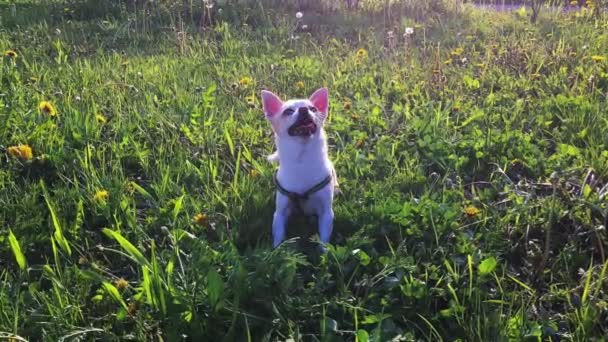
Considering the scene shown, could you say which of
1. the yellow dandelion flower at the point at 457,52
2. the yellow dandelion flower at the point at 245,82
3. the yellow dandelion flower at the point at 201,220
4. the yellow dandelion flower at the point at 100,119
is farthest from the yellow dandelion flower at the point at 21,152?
the yellow dandelion flower at the point at 457,52

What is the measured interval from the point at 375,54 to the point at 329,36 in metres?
0.92

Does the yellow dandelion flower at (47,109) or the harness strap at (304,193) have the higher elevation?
the yellow dandelion flower at (47,109)

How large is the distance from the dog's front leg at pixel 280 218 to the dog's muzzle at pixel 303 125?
28 cm

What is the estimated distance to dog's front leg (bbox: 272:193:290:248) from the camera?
2.38 m

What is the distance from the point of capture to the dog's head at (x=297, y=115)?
90.9 inches

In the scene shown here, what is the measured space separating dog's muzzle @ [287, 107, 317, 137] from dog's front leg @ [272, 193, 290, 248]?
0.93 feet

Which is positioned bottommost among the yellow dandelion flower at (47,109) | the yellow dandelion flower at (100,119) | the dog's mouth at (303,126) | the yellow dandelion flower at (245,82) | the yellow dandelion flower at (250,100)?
the yellow dandelion flower at (250,100)

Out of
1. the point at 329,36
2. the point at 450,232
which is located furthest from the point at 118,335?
the point at 329,36

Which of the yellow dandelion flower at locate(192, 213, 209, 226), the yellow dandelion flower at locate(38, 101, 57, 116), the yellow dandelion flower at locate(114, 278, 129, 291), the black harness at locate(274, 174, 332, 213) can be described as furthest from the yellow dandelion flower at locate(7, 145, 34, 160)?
the black harness at locate(274, 174, 332, 213)

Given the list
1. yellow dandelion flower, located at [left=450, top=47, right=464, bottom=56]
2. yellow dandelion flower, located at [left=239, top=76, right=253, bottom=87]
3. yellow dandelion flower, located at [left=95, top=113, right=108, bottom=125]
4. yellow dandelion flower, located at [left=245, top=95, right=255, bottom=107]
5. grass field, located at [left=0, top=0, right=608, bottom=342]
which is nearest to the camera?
grass field, located at [left=0, top=0, right=608, bottom=342]

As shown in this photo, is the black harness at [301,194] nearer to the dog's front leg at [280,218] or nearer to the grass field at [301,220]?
the dog's front leg at [280,218]

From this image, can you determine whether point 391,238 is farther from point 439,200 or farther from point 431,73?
point 431,73

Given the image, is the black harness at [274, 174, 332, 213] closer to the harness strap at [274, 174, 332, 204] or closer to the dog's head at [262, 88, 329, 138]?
the harness strap at [274, 174, 332, 204]

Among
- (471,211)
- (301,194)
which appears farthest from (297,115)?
(471,211)
